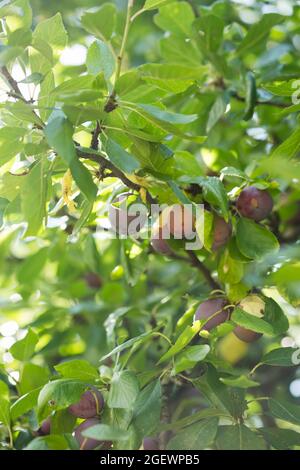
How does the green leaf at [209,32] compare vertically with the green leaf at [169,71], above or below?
below

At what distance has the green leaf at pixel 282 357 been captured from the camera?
0.97 meters

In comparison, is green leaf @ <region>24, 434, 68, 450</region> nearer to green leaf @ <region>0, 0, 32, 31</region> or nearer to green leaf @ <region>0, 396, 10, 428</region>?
green leaf @ <region>0, 396, 10, 428</region>

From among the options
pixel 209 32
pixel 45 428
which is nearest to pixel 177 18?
pixel 209 32

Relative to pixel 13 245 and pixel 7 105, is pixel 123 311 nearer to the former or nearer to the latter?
pixel 7 105

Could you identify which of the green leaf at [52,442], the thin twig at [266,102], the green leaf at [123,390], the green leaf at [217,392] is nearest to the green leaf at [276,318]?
the green leaf at [217,392]

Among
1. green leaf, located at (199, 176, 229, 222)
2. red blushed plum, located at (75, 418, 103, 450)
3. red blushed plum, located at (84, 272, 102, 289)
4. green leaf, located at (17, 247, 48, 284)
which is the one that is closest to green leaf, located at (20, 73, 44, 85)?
green leaf, located at (199, 176, 229, 222)

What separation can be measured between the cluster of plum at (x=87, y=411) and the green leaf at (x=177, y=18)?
28.5 inches

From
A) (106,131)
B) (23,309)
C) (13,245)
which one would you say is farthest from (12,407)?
(13,245)

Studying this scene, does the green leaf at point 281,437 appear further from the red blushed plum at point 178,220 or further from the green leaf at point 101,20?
the green leaf at point 101,20

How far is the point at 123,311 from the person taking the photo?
1.19 meters

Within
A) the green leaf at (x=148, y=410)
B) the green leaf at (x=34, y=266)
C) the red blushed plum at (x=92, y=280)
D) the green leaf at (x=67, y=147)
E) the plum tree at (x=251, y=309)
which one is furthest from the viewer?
the red blushed plum at (x=92, y=280)

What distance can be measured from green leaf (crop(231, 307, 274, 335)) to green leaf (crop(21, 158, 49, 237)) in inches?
10.9

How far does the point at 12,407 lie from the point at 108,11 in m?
0.54

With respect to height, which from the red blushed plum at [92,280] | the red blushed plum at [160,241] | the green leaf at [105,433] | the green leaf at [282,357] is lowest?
the red blushed plum at [92,280]
